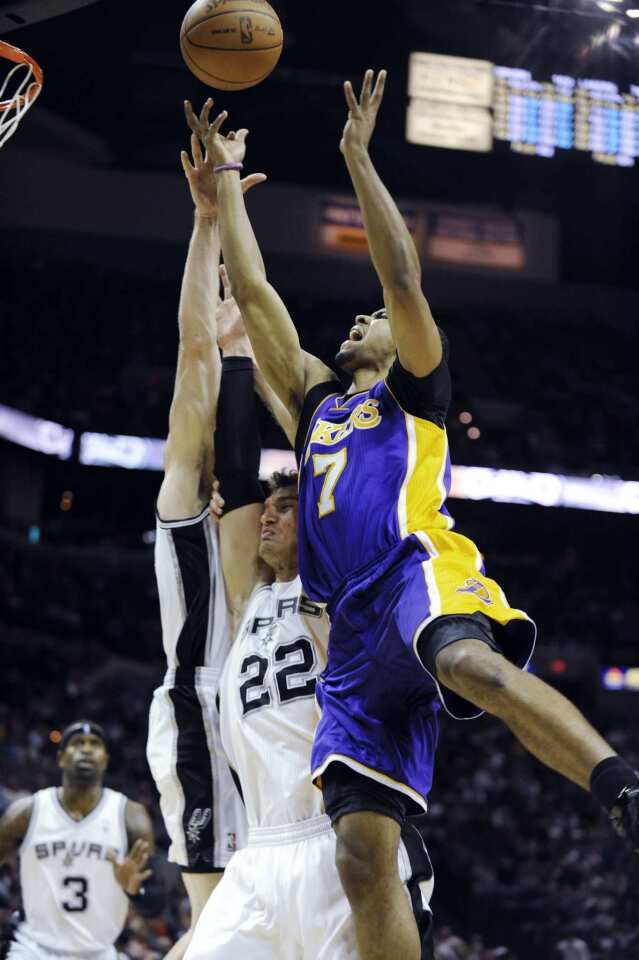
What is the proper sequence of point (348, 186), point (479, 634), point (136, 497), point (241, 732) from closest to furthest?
point (479, 634)
point (241, 732)
point (348, 186)
point (136, 497)

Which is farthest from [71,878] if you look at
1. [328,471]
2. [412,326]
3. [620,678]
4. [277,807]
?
[620,678]

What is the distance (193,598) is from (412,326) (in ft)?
3.92

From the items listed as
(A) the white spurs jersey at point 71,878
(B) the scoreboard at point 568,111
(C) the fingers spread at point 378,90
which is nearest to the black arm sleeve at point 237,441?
(C) the fingers spread at point 378,90

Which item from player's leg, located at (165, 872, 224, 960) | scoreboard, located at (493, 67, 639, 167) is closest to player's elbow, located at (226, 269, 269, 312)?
player's leg, located at (165, 872, 224, 960)

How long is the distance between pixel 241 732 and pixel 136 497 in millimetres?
18014

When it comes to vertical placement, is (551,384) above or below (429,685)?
above

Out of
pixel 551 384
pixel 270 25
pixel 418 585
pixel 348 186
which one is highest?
pixel 348 186

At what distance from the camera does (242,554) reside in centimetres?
398

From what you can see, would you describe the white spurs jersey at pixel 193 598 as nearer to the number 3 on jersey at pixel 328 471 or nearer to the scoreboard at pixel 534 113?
the number 3 on jersey at pixel 328 471

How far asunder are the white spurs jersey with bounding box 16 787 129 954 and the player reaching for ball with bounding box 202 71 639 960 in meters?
3.09

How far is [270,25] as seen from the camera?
14.8ft

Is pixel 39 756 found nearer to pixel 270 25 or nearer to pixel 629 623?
pixel 629 623

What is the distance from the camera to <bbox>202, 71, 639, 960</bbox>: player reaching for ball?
2967 millimetres

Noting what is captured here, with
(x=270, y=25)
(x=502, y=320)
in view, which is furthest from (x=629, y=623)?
(x=270, y=25)
